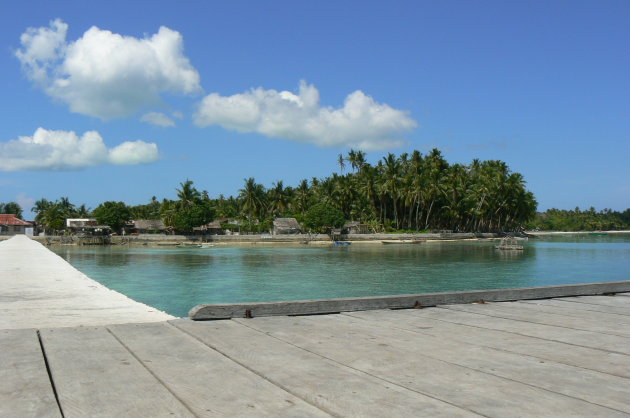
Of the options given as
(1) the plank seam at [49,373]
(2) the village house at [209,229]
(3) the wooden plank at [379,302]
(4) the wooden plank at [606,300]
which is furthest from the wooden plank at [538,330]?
(2) the village house at [209,229]

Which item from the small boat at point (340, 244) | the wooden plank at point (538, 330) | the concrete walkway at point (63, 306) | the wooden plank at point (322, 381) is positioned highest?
the wooden plank at point (322, 381)

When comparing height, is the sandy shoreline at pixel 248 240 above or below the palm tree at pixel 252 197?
below

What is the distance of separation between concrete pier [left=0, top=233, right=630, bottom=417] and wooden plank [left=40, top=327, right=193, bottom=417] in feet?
0.04

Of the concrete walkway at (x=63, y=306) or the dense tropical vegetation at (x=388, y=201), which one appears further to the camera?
the dense tropical vegetation at (x=388, y=201)

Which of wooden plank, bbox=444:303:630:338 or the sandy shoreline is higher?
wooden plank, bbox=444:303:630:338

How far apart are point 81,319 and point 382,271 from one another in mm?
33735

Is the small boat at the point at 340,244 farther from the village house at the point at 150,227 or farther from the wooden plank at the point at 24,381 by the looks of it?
the wooden plank at the point at 24,381

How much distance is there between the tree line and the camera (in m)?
102

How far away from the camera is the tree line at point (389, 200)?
10169 cm

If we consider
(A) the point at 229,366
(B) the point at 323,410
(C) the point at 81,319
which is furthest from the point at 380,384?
(C) the point at 81,319

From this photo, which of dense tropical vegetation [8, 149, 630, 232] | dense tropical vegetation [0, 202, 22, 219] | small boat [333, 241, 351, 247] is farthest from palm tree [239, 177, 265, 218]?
dense tropical vegetation [0, 202, 22, 219]

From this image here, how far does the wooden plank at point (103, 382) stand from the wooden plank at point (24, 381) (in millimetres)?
80

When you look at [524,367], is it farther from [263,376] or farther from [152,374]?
[152,374]

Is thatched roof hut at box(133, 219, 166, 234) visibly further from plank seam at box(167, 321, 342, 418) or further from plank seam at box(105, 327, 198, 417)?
plank seam at box(167, 321, 342, 418)
